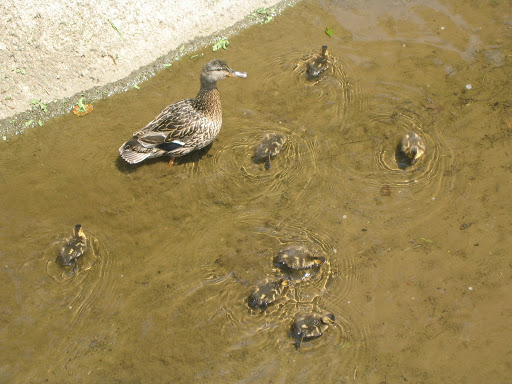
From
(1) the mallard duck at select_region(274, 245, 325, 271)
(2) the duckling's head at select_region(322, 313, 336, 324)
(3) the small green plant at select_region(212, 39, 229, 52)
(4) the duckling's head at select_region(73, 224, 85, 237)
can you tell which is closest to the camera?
(2) the duckling's head at select_region(322, 313, 336, 324)

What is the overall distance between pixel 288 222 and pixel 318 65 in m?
2.47

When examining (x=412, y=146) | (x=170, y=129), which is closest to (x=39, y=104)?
(x=170, y=129)

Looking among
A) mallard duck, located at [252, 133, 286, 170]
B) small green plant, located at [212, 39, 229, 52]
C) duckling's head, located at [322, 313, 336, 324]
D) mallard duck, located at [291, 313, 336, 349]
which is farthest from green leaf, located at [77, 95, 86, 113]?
duckling's head, located at [322, 313, 336, 324]

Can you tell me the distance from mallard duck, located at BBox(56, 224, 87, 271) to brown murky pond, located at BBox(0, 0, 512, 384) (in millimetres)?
140

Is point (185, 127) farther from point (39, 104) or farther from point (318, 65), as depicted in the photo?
point (39, 104)

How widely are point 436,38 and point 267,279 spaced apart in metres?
4.66

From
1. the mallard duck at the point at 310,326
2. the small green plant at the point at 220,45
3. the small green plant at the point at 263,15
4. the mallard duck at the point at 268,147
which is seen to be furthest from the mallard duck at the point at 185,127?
the mallard duck at the point at 310,326

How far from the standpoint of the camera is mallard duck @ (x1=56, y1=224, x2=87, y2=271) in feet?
14.6

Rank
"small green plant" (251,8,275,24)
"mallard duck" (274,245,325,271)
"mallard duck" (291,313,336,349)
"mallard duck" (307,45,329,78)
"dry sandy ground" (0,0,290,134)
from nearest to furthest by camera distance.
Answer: "mallard duck" (291,313,336,349), "mallard duck" (274,245,325,271), "dry sandy ground" (0,0,290,134), "mallard duck" (307,45,329,78), "small green plant" (251,8,275,24)

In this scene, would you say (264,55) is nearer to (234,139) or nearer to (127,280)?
(234,139)

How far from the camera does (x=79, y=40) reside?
6.02 metres

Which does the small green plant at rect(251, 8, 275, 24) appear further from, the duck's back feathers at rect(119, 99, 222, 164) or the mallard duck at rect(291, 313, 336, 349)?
the mallard duck at rect(291, 313, 336, 349)

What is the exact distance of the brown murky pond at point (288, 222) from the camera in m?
4.07

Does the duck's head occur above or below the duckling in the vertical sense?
above
